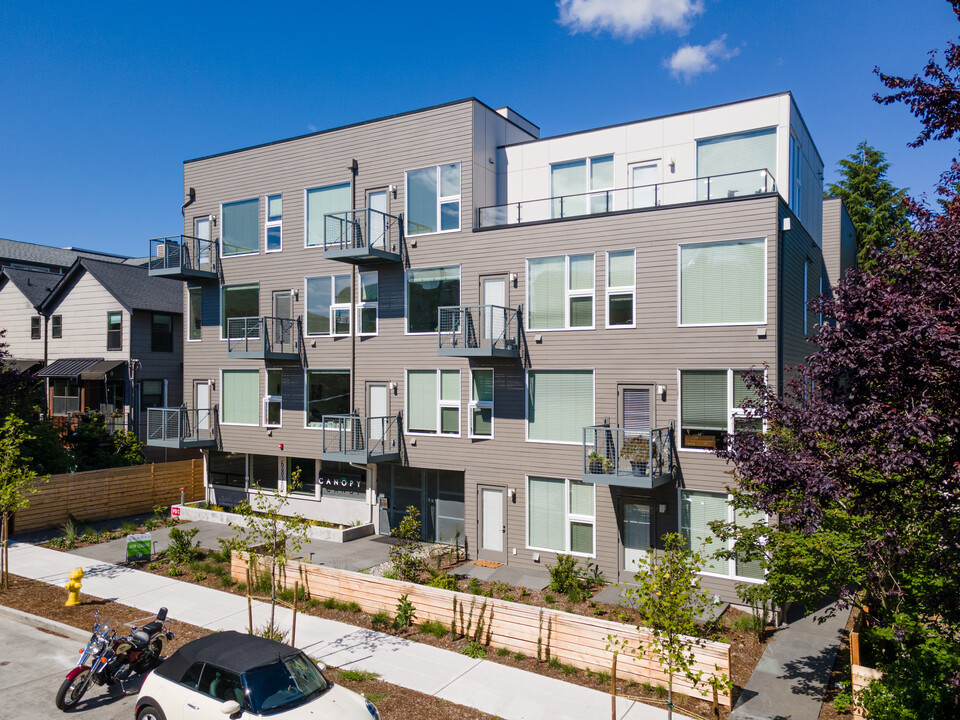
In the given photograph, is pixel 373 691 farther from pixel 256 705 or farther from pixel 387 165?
pixel 387 165

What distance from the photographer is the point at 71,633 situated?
12.3 m

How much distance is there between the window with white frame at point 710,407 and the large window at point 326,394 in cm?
1023

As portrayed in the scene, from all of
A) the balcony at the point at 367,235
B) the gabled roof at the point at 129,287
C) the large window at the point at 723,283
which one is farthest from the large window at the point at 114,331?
the large window at the point at 723,283

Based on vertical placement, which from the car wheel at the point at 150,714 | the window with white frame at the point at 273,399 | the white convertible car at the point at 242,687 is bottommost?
the car wheel at the point at 150,714

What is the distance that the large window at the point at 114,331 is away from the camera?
27.7m

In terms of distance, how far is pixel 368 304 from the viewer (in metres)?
19.8

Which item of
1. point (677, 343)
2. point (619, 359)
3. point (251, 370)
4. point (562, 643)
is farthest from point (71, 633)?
point (677, 343)

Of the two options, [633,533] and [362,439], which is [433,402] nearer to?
[362,439]

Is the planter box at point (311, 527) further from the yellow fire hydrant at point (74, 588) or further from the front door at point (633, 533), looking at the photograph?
the front door at point (633, 533)

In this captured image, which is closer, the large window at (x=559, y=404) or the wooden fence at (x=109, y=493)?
the large window at (x=559, y=404)

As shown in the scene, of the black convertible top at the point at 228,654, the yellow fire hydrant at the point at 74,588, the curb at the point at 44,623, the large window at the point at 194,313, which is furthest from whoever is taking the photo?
the large window at the point at 194,313

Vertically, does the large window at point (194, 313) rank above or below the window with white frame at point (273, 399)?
above

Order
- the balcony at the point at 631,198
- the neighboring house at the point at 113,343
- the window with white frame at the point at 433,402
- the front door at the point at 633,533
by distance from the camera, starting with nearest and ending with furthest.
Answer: the balcony at the point at 631,198
the front door at the point at 633,533
the window with white frame at the point at 433,402
the neighboring house at the point at 113,343

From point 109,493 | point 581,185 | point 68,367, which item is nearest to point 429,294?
point 581,185
